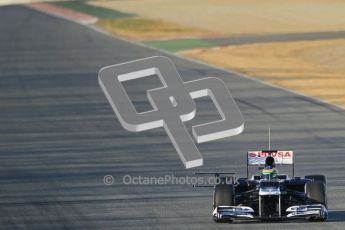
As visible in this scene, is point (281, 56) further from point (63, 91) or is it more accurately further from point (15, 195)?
point (15, 195)

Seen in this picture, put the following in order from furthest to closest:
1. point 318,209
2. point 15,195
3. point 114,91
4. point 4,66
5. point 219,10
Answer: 1. point 219,10
2. point 4,66
3. point 114,91
4. point 15,195
5. point 318,209

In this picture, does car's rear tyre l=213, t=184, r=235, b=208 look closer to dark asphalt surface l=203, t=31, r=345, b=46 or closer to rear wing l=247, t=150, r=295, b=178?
rear wing l=247, t=150, r=295, b=178

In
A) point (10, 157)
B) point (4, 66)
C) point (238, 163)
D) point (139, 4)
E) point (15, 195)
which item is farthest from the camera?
point (139, 4)

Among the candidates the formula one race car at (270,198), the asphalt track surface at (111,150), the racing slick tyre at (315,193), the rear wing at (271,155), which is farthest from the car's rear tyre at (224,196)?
the racing slick tyre at (315,193)

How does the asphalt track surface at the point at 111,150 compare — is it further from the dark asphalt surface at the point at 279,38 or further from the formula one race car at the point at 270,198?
the dark asphalt surface at the point at 279,38

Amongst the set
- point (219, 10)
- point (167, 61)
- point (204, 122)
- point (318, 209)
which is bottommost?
point (318, 209)

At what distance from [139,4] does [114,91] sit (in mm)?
49773

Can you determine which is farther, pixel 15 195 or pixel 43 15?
pixel 43 15

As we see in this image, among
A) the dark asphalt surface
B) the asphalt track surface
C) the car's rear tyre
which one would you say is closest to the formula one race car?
the car's rear tyre

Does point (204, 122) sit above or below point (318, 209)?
above

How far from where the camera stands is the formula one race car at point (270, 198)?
21.4m

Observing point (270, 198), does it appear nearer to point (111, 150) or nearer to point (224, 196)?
point (224, 196)

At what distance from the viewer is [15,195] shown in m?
25.6

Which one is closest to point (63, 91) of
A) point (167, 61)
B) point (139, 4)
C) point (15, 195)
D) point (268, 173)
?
point (167, 61)
